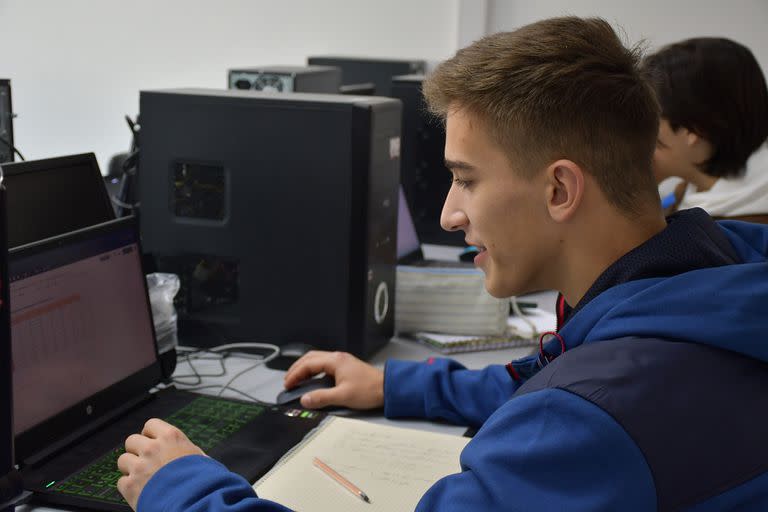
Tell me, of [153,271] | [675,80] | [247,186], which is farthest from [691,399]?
[675,80]

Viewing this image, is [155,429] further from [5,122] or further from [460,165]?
[5,122]

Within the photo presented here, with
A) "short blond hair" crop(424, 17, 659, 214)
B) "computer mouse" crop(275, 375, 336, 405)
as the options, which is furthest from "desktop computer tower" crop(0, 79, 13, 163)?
Result: "short blond hair" crop(424, 17, 659, 214)

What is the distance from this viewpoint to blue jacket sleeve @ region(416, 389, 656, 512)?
76 cm

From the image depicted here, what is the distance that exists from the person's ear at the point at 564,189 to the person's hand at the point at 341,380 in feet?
1.80

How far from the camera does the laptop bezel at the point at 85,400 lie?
1.11 metres

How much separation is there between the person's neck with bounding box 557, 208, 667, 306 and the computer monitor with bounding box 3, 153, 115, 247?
0.74 m

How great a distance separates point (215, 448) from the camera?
120cm

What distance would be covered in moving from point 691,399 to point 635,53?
43 cm

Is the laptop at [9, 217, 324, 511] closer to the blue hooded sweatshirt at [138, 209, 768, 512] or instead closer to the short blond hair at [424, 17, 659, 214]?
the blue hooded sweatshirt at [138, 209, 768, 512]

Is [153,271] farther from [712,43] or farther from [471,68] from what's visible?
[712,43]

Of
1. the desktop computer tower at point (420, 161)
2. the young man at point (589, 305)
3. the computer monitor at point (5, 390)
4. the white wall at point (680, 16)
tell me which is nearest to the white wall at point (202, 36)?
the white wall at point (680, 16)

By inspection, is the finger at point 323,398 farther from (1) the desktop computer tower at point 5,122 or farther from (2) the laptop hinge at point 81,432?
(1) the desktop computer tower at point 5,122

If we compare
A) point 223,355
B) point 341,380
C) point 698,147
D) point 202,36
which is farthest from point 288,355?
point 202,36

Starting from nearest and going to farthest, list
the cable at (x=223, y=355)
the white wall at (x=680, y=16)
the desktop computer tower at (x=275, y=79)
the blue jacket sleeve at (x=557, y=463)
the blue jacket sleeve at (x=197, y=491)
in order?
the blue jacket sleeve at (x=557, y=463), the blue jacket sleeve at (x=197, y=491), the cable at (x=223, y=355), the desktop computer tower at (x=275, y=79), the white wall at (x=680, y=16)
